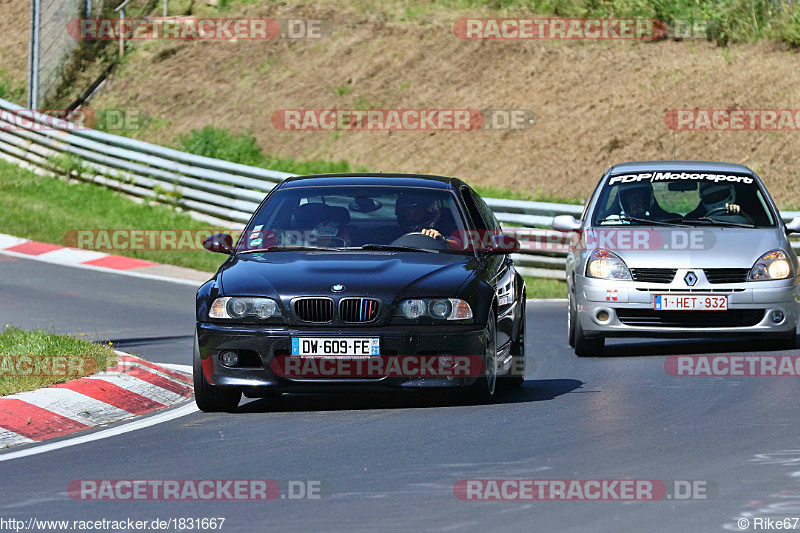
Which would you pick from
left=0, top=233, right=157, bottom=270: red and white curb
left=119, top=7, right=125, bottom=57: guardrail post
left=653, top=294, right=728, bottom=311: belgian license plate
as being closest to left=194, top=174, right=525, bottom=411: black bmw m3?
left=653, top=294, right=728, bottom=311: belgian license plate

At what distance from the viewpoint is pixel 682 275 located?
12250mm

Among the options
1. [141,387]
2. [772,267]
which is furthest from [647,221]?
[141,387]

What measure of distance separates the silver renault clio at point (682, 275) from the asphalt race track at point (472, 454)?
569mm

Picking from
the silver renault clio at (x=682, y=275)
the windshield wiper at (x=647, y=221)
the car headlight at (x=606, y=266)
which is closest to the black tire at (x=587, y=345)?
the silver renault clio at (x=682, y=275)

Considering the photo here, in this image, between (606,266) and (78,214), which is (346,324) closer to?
(606,266)

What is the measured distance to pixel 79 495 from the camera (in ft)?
21.5

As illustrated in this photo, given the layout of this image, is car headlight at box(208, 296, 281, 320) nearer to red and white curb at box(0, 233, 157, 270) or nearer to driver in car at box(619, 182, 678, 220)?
driver in car at box(619, 182, 678, 220)

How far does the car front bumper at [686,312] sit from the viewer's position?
40.2 feet

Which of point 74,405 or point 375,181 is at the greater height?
point 375,181

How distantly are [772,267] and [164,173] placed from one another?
47.5 feet

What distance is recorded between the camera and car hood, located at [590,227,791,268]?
12297 mm

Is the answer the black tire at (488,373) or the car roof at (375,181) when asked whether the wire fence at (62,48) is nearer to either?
the car roof at (375,181)

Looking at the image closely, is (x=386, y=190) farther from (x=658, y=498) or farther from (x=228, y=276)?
(x=658, y=498)

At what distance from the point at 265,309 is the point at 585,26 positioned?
2468 cm
